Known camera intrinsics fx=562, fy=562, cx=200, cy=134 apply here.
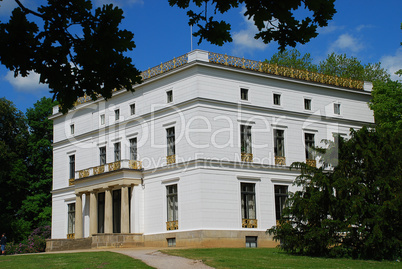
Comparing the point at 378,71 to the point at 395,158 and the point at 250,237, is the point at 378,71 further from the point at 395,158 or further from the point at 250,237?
the point at 395,158

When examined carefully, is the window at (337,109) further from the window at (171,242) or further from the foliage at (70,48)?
the foliage at (70,48)

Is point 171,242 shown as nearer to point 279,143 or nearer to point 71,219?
point 279,143

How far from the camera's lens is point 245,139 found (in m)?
35.4

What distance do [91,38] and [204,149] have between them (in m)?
25.8

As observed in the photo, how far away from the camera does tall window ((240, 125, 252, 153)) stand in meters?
35.2

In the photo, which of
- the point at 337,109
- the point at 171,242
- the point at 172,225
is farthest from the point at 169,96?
the point at 337,109

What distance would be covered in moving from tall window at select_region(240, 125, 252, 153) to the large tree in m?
27.3

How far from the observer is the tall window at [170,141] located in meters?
35.3

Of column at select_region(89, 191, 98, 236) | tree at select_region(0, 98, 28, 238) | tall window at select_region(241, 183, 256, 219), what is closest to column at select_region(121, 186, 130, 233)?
column at select_region(89, 191, 98, 236)

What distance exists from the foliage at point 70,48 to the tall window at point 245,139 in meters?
27.5

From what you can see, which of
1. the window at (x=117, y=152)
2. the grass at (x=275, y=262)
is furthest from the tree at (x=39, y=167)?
the grass at (x=275, y=262)

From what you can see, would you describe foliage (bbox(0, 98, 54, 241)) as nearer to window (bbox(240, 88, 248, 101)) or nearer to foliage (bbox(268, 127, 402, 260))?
window (bbox(240, 88, 248, 101))

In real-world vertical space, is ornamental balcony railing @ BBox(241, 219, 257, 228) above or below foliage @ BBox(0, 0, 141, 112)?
below

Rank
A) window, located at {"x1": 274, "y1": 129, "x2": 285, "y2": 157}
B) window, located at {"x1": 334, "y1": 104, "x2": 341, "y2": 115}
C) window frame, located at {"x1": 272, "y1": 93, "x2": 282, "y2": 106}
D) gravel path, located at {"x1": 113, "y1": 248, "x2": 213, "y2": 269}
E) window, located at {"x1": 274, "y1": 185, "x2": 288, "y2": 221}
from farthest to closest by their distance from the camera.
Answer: window, located at {"x1": 334, "y1": 104, "x2": 341, "y2": 115} < window frame, located at {"x1": 272, "y1": 93, "x2": 282, "y2": 106} < window, located at {"x1": 274, "y1": 129, "x2": 285, "y2": 157} < window, located at {"x1": 274, "y1": 185, "x2": 288, "y2": 221} < gravel path, located at {"x1": 113, "y1": 248, "x2": 213, "y2": 269}
